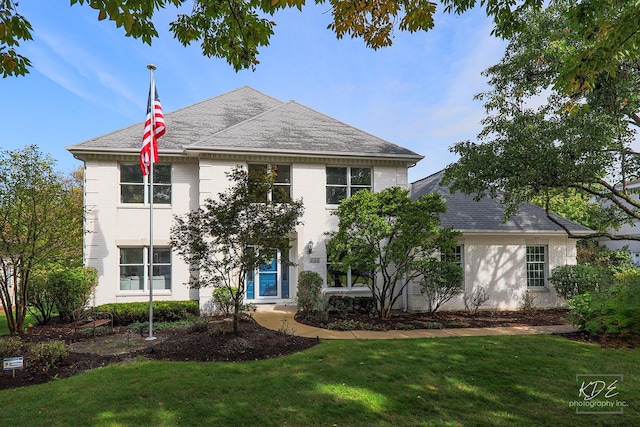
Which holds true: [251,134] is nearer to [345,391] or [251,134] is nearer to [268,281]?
[268,281]

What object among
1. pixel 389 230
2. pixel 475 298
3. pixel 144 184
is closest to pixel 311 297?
pixel 389 230

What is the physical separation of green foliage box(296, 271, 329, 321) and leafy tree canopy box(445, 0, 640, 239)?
6.11 meters

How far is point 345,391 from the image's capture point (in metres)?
5.44

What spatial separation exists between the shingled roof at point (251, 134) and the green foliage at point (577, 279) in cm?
726

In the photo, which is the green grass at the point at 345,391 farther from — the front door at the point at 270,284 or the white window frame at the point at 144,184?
the white window frame at the point at 144,184

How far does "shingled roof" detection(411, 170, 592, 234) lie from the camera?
547 inches

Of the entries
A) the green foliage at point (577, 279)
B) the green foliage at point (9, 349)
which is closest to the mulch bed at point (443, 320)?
the green foliage at point (577, 279)

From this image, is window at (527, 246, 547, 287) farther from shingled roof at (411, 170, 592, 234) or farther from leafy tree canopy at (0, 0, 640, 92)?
leafy tree canopy at (0, 0, 640, 92)

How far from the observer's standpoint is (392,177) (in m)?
14.5

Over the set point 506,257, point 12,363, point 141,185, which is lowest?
point 12,363

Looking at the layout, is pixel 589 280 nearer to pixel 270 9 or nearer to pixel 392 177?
pixel 392 177

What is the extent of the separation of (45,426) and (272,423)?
9.32 feet

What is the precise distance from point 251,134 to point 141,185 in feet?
15.2

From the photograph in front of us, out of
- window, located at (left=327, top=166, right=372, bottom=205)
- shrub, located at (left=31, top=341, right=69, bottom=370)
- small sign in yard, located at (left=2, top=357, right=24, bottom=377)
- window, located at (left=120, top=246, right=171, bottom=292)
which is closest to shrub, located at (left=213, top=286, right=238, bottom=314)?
window, located at (left=120, top=246, right=171, bottom=292)
